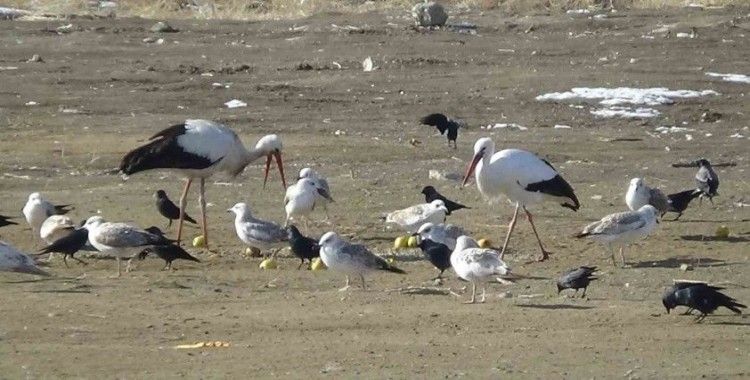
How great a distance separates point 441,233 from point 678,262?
2.21m

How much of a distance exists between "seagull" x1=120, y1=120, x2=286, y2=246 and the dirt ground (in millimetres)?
568

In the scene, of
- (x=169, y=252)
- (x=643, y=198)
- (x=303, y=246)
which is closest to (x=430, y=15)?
(x=643, y=198)

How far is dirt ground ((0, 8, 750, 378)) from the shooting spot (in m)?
11.3

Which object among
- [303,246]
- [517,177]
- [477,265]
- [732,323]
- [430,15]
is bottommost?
[430,15]

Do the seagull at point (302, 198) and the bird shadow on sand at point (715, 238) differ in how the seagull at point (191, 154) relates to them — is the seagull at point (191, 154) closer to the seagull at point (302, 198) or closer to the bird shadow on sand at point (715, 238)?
the seagull at point (302, 198)

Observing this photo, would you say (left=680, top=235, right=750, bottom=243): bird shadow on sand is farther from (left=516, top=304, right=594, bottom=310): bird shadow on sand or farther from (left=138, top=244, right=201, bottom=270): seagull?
(left=138, top=244, right=201, bottom=270): seagull

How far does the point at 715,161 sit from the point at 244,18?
1823 centimetres

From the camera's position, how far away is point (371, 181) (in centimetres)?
2033

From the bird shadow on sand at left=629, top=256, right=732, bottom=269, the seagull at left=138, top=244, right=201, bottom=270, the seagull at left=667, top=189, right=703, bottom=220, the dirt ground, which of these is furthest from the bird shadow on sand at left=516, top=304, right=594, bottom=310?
the seagull at left=667, top=189, right=703, bottom=220

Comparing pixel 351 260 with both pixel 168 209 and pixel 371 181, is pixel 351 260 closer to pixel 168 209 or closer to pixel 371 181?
pixel 168 209

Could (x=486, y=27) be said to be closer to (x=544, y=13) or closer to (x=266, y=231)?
(x=544, y=13)

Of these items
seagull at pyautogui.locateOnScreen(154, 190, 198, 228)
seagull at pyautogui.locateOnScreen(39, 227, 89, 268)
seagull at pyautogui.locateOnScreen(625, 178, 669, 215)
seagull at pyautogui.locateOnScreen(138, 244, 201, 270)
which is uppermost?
seagull at pyautogui.locateOnScreen(39, 227, 89, 268)

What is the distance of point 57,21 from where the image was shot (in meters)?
36.5

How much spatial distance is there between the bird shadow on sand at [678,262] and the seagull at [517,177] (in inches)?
54.5
